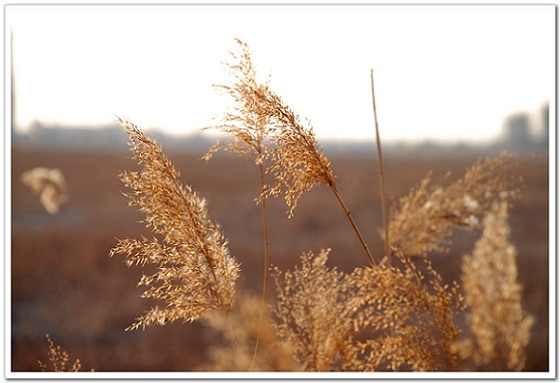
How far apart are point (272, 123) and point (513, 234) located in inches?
146

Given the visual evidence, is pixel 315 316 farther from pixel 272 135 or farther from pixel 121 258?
pixel 121 258

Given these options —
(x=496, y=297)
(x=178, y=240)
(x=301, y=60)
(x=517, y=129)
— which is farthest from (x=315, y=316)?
(x=517, y=129)

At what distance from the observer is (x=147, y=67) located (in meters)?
1.44

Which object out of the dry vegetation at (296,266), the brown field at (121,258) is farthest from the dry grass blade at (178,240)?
the brown field at (121,258)

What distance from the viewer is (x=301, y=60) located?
4.54 ft

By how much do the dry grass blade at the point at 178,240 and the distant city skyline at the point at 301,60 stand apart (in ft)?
1.47

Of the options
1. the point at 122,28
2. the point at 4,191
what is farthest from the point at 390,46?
the point at 4,191

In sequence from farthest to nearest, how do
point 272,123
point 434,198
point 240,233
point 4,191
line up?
point 240,233 < point 4,191 < point 434,198 < point 272,123

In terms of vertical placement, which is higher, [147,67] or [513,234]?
[147,67]

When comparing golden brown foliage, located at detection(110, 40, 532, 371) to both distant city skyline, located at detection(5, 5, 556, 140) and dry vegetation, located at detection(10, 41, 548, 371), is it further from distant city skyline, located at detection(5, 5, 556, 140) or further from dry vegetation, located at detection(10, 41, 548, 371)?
distant city skyline, located at detection(5, 5, 556, 140)

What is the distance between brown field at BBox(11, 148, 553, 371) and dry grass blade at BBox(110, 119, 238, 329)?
58 cm

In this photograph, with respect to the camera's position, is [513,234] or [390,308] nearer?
[390,308]

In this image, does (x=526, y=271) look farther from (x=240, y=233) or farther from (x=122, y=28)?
(x=122, y=28)

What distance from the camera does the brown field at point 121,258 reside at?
239cm
